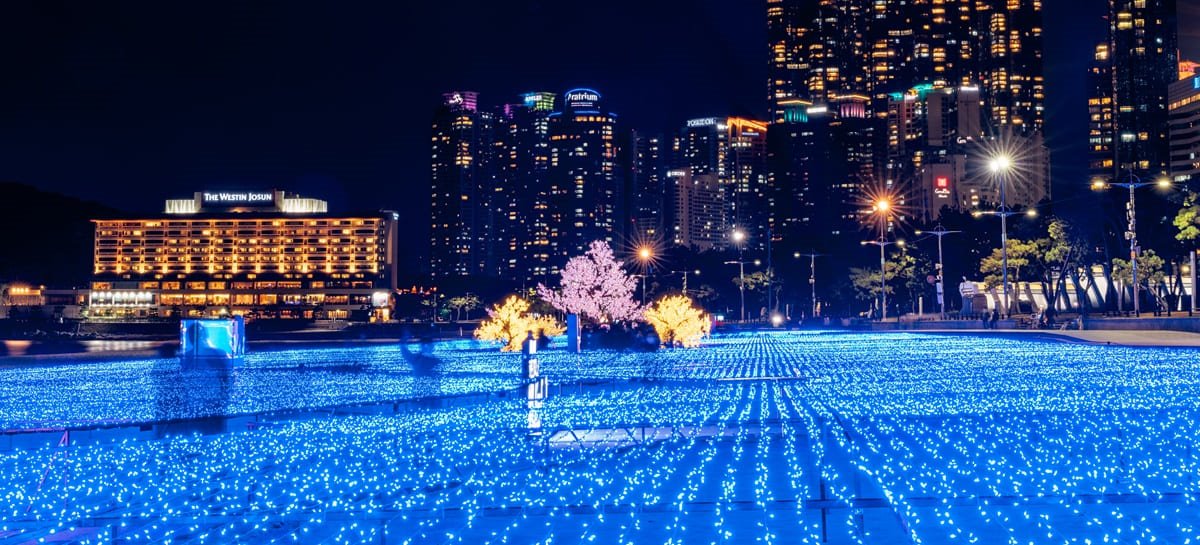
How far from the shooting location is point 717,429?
43.4 ft

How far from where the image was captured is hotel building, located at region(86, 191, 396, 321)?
558ft

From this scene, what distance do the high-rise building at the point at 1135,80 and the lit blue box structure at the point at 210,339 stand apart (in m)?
166

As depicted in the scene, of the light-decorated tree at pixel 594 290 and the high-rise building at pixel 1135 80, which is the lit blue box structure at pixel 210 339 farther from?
the high-rise building at pixel 1135 80

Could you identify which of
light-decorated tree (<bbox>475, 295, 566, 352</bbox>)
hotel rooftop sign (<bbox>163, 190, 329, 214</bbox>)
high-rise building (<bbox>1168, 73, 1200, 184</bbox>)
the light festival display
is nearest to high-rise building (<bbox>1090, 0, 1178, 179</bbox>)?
high-rise building (<bbox>1168, 73, 1200, 184</bbox>)

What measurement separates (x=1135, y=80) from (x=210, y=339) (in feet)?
587

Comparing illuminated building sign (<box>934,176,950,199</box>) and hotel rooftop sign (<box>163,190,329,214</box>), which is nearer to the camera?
illuminated building sign (<box>934,176,950,199</box>)

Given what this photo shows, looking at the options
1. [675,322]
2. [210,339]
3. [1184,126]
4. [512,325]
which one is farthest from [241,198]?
[210,339]

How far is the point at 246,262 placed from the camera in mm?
173375

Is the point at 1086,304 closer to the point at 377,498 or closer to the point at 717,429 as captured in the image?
the point at 717,429

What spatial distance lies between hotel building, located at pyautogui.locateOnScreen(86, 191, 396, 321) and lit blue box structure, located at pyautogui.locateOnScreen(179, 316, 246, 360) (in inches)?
5407

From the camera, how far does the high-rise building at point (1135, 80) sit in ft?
571

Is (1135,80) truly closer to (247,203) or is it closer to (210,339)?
(247,203)

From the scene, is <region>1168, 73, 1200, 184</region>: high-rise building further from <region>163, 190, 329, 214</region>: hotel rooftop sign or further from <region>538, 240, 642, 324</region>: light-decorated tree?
<region>163, 190, 329, 214</region>: hotel rooftop sign

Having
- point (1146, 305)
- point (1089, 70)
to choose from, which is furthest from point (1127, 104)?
point (1146, 305)
